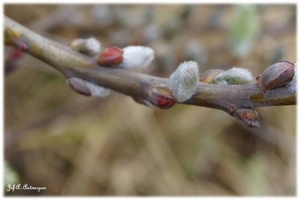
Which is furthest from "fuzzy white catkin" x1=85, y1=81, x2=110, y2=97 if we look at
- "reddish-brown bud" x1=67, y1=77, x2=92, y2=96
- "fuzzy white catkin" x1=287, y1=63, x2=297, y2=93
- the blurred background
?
the blurred background

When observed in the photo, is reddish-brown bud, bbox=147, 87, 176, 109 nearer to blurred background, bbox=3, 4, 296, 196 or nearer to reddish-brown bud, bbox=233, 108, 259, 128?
reddish-brown bud, bbox=233, 108, 259, 128

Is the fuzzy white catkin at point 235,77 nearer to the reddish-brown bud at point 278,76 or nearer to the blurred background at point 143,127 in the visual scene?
the reddish-brown bud at point 278,76

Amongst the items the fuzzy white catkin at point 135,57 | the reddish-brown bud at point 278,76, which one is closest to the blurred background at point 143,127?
the fuzzy white catkin at point 135,57

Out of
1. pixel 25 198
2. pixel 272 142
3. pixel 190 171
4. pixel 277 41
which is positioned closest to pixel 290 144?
pixel 272 142

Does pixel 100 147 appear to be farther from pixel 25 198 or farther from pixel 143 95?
pixel 143 95

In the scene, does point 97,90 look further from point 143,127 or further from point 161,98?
point 143,127

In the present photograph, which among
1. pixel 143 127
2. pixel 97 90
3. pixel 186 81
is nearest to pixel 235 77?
pixel 186 81

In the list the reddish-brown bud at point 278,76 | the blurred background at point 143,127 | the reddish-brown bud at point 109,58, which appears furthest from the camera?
the blurred background at point 143,127
